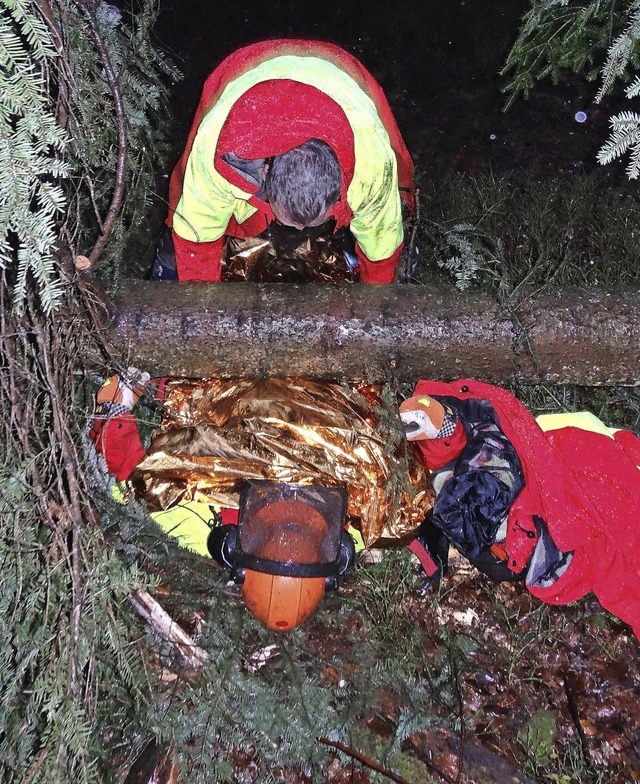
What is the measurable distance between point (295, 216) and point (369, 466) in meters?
1.27

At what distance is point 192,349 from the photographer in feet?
8.56

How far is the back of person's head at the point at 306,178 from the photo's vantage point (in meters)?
2.46

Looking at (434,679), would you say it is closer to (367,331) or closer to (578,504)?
(578,504)

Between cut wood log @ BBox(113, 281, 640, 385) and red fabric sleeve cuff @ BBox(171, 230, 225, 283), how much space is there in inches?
7.8

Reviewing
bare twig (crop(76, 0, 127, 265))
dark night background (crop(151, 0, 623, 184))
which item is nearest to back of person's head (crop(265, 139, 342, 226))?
bare twig (crop(76, 0, 127, 265))

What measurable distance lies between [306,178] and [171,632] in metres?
2.25

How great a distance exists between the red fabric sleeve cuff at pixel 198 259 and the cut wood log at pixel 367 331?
20 centimetres

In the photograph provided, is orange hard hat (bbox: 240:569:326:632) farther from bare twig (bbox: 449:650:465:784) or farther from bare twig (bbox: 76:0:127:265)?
bare twig (bbox: 76:0:127:265)

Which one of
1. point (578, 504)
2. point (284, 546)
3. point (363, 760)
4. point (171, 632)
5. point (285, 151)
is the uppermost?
point (285, 151)

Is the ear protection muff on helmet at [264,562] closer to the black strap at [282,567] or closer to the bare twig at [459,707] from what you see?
the black strap at [282,567]

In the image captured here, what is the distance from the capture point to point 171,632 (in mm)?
2719

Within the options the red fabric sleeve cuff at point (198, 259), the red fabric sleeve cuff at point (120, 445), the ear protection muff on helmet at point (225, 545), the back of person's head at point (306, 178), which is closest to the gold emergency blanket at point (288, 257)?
the red fabric sleeve cuff at point (198, 259)

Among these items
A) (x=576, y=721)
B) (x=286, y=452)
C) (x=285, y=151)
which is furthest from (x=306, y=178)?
(x=576, y=721)

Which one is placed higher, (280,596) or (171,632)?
(280,596)
